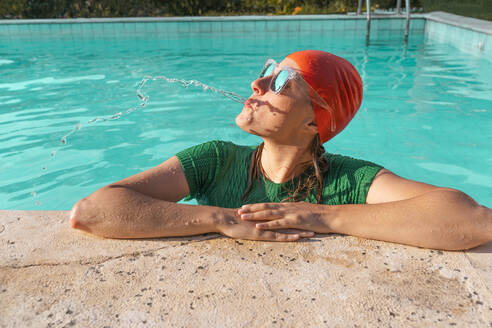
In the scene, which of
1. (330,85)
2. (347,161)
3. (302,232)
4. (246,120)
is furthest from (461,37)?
(302,232)

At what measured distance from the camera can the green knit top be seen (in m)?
2.17

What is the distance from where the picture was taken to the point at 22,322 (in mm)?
1302

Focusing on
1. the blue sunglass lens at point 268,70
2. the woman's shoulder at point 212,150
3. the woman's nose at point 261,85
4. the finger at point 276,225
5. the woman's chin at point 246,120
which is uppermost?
the blue sunglass lens at point 268,70

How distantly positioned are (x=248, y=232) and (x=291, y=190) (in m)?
0.56

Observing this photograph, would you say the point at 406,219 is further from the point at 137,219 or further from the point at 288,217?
the point at 137,219

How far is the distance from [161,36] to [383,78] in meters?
6.86

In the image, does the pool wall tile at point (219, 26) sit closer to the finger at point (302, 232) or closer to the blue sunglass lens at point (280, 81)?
the blue sunglass lens at point (280, 81)

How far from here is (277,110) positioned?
6.59 ft

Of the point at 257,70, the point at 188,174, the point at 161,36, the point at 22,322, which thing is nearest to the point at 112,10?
the point at 161,36

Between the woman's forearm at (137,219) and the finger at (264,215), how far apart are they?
0.11 meters

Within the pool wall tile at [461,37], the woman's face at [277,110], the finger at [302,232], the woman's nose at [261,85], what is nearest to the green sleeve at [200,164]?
the woman's face at [277,110]

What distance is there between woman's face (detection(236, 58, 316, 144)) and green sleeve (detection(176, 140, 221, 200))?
1.13 feet

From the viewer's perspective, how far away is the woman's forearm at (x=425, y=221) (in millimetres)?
1665

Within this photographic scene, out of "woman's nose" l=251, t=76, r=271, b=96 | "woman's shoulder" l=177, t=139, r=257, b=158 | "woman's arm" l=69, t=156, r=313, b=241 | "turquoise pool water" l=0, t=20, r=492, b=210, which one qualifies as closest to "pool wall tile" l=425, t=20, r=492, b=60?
"turquoise pool water" l=0, t=20, r=492, b=210
